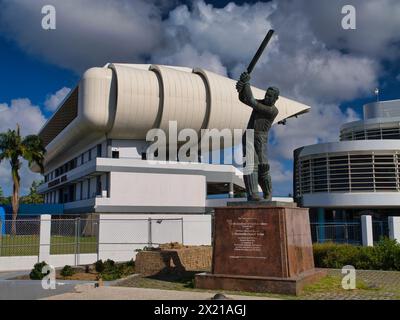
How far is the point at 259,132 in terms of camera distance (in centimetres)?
1294

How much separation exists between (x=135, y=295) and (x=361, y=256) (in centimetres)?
948

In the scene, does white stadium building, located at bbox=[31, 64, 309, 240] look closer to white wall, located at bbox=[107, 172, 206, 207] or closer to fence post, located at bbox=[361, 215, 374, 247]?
white wall, located at bbox=[107, 172, 206, 207]

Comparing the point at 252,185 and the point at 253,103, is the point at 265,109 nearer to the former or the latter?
the point at 253,103

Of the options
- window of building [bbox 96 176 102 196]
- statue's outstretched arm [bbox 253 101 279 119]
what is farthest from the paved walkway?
window of building [bbox 96 176 102 196]

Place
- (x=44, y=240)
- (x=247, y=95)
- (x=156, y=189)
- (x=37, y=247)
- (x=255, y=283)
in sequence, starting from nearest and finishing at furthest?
(x=255, y=283) → (x=247, y=95) → (x=44, y=240) → (x=37, y=247) → (x=156, y=189)

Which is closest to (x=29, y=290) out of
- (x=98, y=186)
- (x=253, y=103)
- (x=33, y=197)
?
(x=253, y=103)

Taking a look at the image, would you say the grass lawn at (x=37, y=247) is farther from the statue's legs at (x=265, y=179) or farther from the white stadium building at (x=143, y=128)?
the white stadium building at (x=143, y=128)

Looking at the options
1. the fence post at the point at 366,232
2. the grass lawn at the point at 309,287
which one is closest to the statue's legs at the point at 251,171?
the grass lawn at the point at 309,287

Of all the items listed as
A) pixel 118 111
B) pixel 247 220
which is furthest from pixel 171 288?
pixel 118 111

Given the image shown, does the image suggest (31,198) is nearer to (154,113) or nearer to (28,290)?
(154,113)

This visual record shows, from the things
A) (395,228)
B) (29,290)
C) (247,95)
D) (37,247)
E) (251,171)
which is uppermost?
(247,95)

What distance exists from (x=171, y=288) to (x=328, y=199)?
28.2 metres

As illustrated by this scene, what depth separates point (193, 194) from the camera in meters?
47.7

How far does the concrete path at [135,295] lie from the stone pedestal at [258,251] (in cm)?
76
